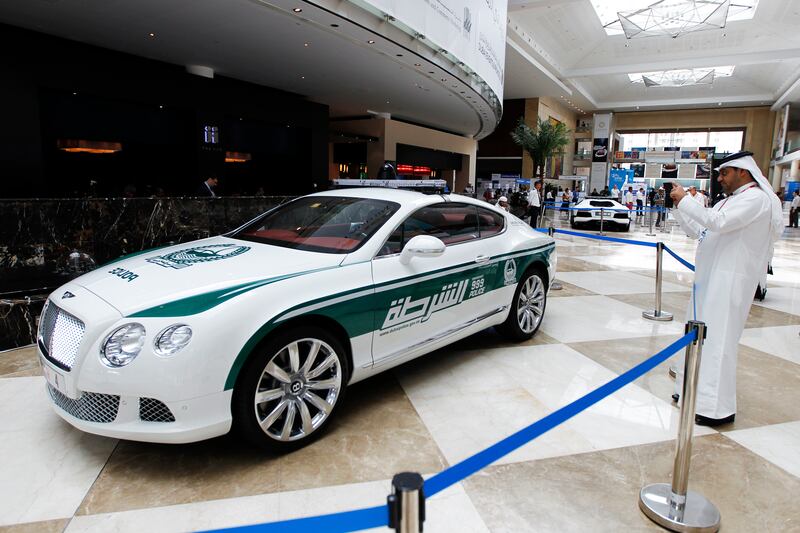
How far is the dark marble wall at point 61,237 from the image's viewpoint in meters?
4.53

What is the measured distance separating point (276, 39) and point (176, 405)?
33.8ft

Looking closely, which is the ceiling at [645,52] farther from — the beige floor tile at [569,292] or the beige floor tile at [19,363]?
the beige floor tile at [19,363]

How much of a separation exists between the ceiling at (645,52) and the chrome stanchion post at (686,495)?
69.3 ft

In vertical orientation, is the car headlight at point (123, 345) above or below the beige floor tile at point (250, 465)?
above

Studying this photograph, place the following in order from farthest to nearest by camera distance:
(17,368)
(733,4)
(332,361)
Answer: (733,4)
(17,368)
(332,361)

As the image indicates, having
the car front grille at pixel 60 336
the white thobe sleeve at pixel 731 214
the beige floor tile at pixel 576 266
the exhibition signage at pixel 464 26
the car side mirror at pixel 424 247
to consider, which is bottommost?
the beige floor tile at pixel 576 266

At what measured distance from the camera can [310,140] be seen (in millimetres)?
18562

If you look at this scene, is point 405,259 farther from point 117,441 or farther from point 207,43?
point 207,43

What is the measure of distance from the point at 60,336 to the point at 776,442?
426cm

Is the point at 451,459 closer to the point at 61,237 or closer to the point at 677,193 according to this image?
the point at 677,193

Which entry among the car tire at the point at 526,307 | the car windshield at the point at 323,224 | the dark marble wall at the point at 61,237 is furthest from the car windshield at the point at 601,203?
the car windshield at the point at 323,224

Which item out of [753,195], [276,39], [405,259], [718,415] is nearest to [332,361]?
[405,259]

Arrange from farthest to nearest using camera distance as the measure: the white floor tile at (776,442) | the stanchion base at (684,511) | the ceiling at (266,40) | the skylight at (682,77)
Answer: the skylight at (682,77) < the ceiling at (266,40) < the white floor tile at (776,442) < the stanchion base at (684,511)

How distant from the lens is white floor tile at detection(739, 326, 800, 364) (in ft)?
15.5
